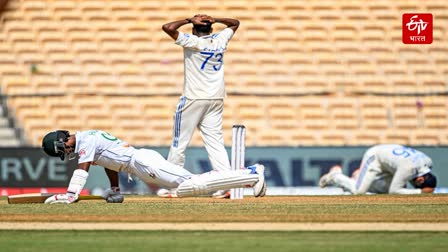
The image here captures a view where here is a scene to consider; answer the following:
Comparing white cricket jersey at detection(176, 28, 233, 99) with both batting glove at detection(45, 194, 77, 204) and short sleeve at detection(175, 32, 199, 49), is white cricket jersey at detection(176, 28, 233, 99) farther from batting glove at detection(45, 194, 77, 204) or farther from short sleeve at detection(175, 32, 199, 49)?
batting glove at detection(45, 194, 77, 204)

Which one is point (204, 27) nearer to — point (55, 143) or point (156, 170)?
point (156, 170)

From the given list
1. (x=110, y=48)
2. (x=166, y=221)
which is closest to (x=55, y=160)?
(x=110, y=48)

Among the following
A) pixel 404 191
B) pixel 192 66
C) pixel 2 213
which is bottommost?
pixel 404 191

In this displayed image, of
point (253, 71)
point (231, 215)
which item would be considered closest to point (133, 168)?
point (231, 215)

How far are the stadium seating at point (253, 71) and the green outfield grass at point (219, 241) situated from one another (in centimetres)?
861

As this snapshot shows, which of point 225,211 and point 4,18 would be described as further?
point 4,18

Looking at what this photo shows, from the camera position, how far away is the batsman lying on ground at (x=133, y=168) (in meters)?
10.2

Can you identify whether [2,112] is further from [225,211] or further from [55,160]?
[225,211]

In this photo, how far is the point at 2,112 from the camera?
17.1 metres

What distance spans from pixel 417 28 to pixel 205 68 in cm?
729

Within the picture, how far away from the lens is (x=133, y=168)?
10.7 m

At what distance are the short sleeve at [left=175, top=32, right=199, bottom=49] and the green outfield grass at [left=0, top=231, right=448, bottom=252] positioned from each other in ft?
11.5

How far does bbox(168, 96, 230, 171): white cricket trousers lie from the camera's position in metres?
11.7

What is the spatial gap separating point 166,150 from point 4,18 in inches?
187
